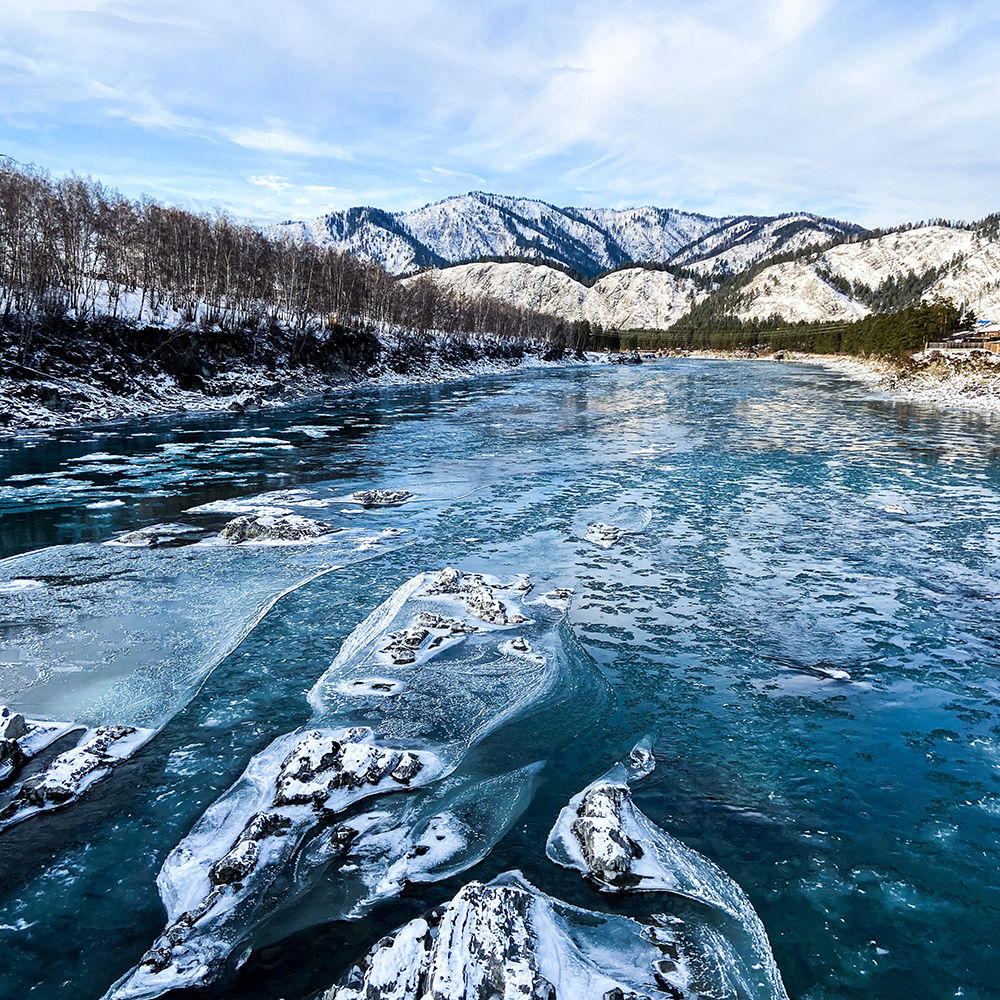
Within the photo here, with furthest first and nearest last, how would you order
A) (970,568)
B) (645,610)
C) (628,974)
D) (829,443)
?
(829,443) < (970,568) < (645,610) < (628,974)

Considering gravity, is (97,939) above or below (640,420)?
below

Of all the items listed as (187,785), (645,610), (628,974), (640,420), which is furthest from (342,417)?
(628,974)

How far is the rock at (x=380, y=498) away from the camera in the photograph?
72.3 feet

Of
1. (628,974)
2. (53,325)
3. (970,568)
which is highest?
(53,325)

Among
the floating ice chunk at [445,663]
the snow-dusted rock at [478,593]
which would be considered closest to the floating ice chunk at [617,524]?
the snow-dusted rock at [478,593]

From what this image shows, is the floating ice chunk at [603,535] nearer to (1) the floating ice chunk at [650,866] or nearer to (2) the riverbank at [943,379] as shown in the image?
(1) the floating ice chunk at [650,866]

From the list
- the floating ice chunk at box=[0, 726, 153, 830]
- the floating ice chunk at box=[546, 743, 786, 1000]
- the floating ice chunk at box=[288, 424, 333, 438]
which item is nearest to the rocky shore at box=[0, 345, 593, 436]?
the floating ice chunk at box=[288, 424, 333, 438]

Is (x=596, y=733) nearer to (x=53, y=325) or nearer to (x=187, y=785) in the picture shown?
(x=187, y=785)

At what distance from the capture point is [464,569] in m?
15.3

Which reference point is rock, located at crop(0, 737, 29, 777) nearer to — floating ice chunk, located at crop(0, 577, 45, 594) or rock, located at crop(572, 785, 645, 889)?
rock, located at crop(572, 785, 645, 889)

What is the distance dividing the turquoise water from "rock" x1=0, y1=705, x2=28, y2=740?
0.89m

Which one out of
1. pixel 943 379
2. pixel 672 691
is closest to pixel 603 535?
pixel 672 691

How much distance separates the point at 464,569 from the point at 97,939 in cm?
1037

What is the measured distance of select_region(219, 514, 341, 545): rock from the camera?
1759cm
